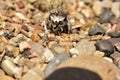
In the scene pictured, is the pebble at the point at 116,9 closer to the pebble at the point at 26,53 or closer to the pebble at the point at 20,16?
the pebble at the point at 20,16

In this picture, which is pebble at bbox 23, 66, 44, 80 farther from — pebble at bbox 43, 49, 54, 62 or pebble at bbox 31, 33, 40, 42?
pebble at bbox 31, 33, 40, 42

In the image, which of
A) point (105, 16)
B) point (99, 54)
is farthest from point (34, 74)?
point (105, 16)

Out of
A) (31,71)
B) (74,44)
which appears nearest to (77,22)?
(74,44)

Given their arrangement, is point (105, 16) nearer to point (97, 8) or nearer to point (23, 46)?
point (97, 8)

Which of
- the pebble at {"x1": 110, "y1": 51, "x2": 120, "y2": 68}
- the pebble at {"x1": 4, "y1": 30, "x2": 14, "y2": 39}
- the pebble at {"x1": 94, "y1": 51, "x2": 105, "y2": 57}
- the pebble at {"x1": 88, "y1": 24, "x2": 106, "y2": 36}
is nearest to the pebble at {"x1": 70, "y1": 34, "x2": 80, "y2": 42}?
the pebble at {"x1": 88, "y1": 24, "x2": 106, "y2": 36}

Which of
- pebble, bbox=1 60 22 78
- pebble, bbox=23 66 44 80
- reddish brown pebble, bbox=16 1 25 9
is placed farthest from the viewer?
reddish brown pebble, bbox=16 1 25 9
